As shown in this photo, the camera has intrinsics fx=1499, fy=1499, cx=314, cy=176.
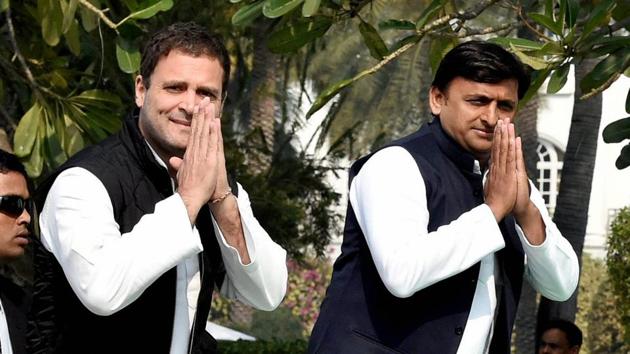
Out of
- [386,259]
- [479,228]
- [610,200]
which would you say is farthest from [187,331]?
[610,200]

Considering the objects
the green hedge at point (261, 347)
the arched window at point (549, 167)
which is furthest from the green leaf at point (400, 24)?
the arched window at point (549, 167)

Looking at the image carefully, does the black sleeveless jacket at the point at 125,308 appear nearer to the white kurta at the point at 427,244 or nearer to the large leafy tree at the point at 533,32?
the white kurta at the point at 427,244

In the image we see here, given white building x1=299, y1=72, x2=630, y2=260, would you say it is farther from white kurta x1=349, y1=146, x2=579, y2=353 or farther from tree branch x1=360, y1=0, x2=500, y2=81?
white kurta x1=349, y1=146, x2=579, y2=353

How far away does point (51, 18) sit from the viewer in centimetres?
643

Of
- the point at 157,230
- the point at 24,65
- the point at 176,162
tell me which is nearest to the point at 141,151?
the point at 176,162

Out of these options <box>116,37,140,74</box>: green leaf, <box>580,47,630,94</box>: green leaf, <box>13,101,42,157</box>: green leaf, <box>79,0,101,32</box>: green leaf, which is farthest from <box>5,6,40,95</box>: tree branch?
<box>580,47,630,94</box>: green leaf

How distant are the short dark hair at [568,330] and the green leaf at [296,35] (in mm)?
3294

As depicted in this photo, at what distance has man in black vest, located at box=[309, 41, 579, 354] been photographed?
4168mm

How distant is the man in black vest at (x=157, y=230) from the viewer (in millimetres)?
3686

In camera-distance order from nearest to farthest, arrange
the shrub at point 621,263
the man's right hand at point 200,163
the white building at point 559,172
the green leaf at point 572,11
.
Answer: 1. the man's right hand at point 200,163
2. the green leaf at point 572,11
3. the shrub at point 621,263
4. the white building at point 559,172

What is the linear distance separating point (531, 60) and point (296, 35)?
1.07m

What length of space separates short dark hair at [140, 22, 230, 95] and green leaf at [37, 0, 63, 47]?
91.4 inches

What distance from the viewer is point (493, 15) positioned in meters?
27.0

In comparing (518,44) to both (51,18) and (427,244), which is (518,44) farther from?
(51,18)
